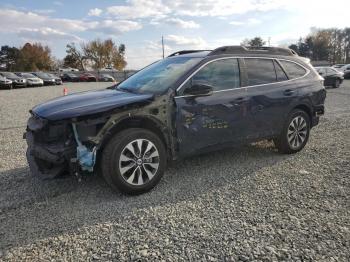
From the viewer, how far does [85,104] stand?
4152 mm

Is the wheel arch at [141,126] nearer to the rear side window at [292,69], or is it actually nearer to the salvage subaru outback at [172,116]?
the salvage subaru outback at [172,116]

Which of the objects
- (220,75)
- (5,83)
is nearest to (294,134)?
(220,75)

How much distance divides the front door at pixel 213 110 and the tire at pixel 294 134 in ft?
3.39

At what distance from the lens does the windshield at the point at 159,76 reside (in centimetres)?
465

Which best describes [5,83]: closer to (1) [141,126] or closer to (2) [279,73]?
(2) [279,73]

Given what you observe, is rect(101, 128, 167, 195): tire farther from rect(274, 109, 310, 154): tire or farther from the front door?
rect(274, 109, 310, 154): tire

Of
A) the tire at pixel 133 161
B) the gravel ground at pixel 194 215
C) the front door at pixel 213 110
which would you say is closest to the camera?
the gravel ground at pixel 194 215

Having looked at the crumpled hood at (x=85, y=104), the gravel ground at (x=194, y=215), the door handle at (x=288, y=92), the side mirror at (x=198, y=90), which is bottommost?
the gravel ground at (x=194, y=215)

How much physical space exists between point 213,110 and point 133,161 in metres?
1.38

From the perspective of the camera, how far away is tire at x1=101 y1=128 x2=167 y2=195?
4000mm

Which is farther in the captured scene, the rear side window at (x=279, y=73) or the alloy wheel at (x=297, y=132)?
the alloy wheel at (x=297, y=132)

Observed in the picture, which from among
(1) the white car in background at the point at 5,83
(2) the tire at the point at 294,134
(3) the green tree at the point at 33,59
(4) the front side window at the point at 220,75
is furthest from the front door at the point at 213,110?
(3) the green tree at the point at 33,59

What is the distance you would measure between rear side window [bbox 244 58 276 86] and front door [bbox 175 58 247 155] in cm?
25

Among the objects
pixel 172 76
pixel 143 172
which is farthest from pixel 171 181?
pixel 172 76
